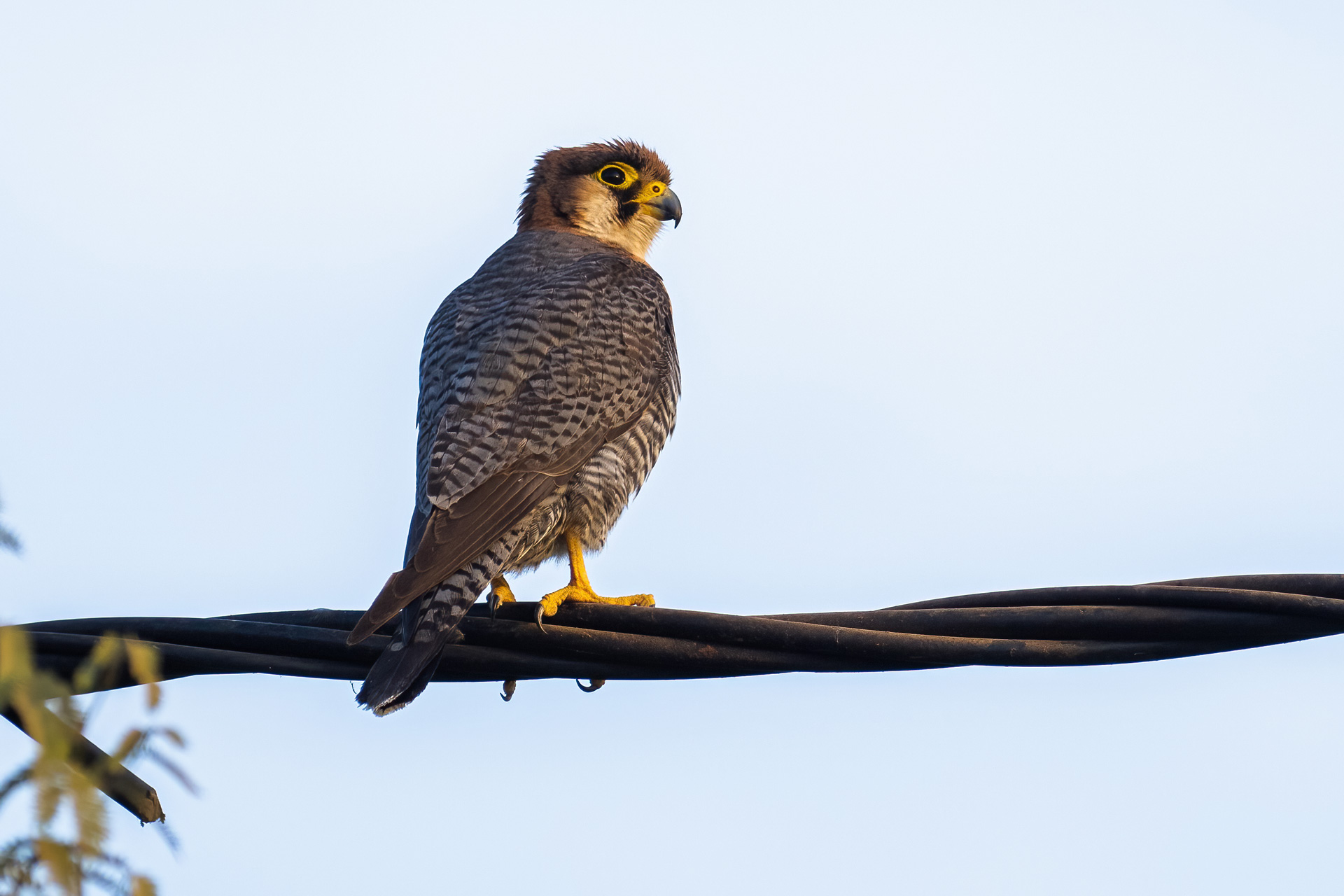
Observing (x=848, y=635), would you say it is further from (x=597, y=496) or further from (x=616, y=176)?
(x=616, y=176)

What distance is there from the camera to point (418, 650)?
11.5 feet

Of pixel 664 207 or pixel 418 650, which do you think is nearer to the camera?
pixel 418 650

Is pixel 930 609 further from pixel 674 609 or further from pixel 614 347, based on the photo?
pixel 614 347

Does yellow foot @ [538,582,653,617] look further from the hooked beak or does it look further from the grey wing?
the hooked beak

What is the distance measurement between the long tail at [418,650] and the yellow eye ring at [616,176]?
380cm

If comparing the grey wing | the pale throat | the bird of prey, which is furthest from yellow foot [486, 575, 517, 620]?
the pale throat

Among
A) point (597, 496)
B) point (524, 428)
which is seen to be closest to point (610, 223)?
point (597, 496)

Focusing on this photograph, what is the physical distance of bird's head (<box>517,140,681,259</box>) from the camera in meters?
7.07

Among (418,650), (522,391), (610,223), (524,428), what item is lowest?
(418,650)

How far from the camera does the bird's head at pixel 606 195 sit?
7074 mm

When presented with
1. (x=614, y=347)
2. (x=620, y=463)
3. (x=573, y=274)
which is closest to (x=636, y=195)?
(x=573, y=274)

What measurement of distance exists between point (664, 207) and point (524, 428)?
116 inches

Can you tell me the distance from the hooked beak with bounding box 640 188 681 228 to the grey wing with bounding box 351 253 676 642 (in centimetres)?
119

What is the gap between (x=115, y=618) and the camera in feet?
9.88
